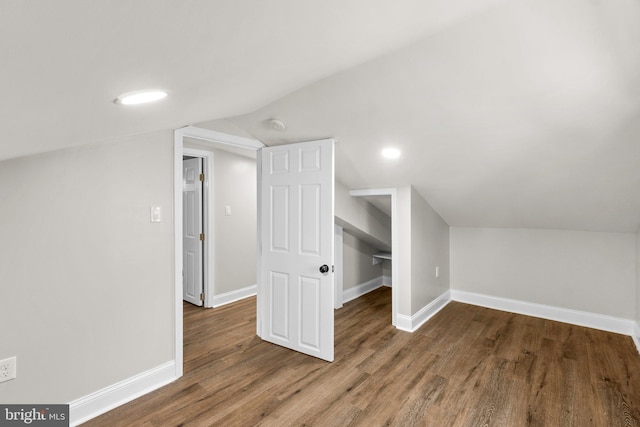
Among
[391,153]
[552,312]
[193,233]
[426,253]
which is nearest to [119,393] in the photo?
[193,233]

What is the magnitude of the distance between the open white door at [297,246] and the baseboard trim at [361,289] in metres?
1.55

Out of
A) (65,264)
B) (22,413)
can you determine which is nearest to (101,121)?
(65,264)

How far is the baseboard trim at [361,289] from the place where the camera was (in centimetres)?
453

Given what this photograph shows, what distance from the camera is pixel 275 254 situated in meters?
3.11

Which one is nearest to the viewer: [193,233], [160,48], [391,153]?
[160,48]

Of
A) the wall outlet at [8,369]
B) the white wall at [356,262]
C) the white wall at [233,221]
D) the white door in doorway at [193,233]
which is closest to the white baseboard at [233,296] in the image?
the white wall at [233,221]

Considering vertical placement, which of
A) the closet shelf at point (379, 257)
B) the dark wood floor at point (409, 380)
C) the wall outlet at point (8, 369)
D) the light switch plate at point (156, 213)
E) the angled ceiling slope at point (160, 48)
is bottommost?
the dark wood floor at point (409, 380)

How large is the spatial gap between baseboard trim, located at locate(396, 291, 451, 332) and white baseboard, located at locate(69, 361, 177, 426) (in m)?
2.27

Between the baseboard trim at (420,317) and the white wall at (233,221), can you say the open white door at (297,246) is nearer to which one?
the baseboard trim at (420,317)

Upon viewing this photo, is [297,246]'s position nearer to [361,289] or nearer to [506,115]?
[506,115]

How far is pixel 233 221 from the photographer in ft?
15.1

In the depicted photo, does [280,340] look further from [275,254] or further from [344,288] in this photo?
[344,288]

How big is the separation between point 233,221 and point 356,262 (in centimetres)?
185

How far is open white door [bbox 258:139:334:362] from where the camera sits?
2787 millimetres
